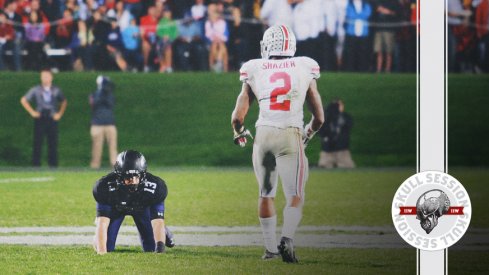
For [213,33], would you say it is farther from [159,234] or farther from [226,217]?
[159,234]

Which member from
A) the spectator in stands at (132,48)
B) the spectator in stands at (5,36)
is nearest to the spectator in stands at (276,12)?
the spectator in stands at (132,48)

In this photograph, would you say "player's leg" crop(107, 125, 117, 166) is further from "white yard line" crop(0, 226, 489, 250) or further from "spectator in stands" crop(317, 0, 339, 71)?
"spectator in stands" crop(317, 0, 339, 71)

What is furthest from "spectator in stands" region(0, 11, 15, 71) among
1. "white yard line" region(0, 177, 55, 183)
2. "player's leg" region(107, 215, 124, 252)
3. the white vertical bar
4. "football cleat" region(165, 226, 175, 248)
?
the white vertical bar

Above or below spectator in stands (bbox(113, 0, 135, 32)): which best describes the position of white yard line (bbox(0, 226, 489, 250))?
below

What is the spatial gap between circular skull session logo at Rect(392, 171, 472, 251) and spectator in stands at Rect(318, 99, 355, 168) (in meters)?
0.44

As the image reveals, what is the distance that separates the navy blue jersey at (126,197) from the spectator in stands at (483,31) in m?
1.36

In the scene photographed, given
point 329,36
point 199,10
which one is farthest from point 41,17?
point 329,36

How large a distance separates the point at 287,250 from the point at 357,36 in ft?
3.27

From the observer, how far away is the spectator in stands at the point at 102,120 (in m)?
5.33

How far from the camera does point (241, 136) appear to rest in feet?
16.5

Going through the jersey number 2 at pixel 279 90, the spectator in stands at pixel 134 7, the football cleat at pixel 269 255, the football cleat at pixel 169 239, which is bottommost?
the football cleat at pixel 269 255

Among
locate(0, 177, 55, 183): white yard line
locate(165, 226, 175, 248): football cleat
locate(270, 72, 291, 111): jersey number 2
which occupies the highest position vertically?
locate(270, 72, 291, 111): jersey number 2

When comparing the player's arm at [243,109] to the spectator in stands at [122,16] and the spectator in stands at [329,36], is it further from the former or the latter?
the spectator in stands at [122,16]

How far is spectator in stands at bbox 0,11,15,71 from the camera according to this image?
18.5 ft
